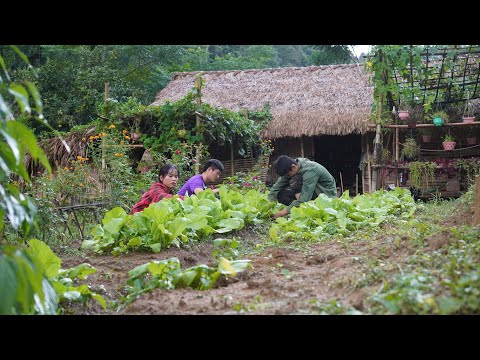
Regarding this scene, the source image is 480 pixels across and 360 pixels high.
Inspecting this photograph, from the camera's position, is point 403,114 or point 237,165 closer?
point 403,114

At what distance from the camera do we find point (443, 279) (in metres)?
2.90

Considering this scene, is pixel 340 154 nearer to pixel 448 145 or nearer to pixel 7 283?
pixel 448 145

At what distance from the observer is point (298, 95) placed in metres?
18.3

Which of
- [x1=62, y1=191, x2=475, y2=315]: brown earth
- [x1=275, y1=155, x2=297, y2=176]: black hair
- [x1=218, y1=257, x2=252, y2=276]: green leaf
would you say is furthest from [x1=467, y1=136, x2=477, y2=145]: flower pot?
[x1=218, y1=257, x2=252, y2=276]: green leaf

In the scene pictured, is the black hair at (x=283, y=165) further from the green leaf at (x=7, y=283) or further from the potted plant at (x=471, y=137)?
the potted plant at (x=471, y=137)

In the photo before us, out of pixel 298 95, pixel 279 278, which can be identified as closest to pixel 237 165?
pixel 298 95

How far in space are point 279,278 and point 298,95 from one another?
1461 centimetres

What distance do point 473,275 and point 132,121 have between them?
11045 millimetres

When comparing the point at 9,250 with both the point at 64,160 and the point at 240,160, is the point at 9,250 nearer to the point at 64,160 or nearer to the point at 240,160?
the point at 240,160

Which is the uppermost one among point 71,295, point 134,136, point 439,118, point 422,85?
point 422,85

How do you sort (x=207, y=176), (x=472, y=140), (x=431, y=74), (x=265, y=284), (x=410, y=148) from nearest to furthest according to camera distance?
(x=265, y=284), (x=207, y=176), (x=431, y=74), (x=410, y=148), (x=472, y=140)

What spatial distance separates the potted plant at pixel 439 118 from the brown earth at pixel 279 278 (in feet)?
23.3

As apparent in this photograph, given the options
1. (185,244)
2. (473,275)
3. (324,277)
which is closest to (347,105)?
(185,244)

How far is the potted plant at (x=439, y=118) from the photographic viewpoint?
12.5 meters
